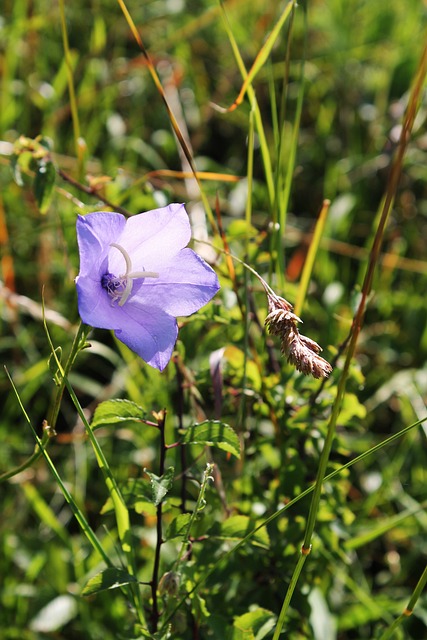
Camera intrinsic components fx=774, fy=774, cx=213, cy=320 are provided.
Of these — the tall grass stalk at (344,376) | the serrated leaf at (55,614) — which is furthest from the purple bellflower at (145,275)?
the serrated leaf at (55,614)

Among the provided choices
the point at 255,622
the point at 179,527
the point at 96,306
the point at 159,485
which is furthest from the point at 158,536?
the point at 96,306

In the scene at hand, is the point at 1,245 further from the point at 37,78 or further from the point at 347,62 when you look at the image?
the point at 347,62

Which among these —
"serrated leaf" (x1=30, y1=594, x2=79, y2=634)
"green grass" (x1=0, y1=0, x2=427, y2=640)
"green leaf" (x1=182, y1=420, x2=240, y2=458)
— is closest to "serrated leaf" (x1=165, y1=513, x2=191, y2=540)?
"green grass" (x1=0, y1=0, x2=427, y2=640)

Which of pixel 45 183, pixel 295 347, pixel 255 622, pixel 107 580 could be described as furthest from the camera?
pixel 45 183

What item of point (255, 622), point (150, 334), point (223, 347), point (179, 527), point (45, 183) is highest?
point (45, 183)

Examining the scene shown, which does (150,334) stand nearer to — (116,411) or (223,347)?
(116,411)

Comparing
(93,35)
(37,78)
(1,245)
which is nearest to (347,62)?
(93,35)

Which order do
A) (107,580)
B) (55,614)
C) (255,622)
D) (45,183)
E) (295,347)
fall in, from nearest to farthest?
(295,347), (107,580), (255,622), (45,183), (55,614)
